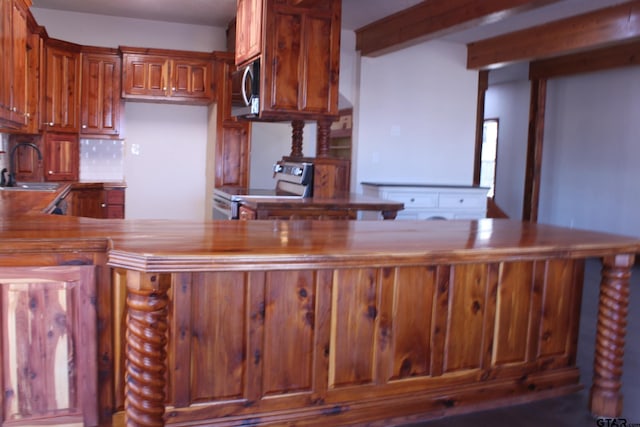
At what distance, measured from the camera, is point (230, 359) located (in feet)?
6.88

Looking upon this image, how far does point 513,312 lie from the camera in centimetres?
251

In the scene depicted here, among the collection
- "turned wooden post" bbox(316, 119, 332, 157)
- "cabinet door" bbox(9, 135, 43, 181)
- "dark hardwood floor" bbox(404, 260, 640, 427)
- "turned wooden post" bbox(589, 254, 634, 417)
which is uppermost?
"turned wooden post" bbox(316, 119, 332, 157)

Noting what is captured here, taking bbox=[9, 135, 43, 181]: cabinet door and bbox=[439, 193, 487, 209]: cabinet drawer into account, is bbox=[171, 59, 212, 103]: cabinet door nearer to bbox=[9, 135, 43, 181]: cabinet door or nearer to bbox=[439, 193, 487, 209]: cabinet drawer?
bbox=[9, 135, 43, 181]: cabinet door

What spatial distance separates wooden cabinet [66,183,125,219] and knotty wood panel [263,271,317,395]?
3909 millimetres

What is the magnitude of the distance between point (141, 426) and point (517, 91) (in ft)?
27.2

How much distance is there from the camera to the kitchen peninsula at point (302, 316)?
181 centimetres

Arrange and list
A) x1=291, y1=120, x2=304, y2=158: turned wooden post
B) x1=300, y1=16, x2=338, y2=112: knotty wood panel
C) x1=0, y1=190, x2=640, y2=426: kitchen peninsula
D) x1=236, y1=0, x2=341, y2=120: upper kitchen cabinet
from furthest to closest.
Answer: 1. x1=291, y1=120, x2=304, y2=158: turned wooden post
2. x1=300, y1=16, x2=338, y2=112: knotty wood panel
3. x1=236, y1=0, x2=341, y2=120: upper kitchen cabinet
4. x1=0, y1=190, x2=640, y2=426: kitchen peninsula

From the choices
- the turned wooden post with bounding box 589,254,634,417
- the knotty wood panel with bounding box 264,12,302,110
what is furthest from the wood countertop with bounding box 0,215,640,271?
the knotty wood panel with bounding box 264,12,302,110

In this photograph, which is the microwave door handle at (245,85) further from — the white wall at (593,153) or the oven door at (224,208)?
the white wall at (593,153)

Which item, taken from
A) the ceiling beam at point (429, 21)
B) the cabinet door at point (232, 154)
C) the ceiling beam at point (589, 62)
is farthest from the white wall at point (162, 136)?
the ceiling beam at point (589, 62)

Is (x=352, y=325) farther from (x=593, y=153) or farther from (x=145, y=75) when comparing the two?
(x=593, y=153)

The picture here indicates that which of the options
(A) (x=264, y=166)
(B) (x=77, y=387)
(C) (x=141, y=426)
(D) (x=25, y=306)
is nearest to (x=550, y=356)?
(C) (x=141, y=426)

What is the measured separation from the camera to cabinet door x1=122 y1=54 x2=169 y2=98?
5938 mm

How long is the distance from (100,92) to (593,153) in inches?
232
